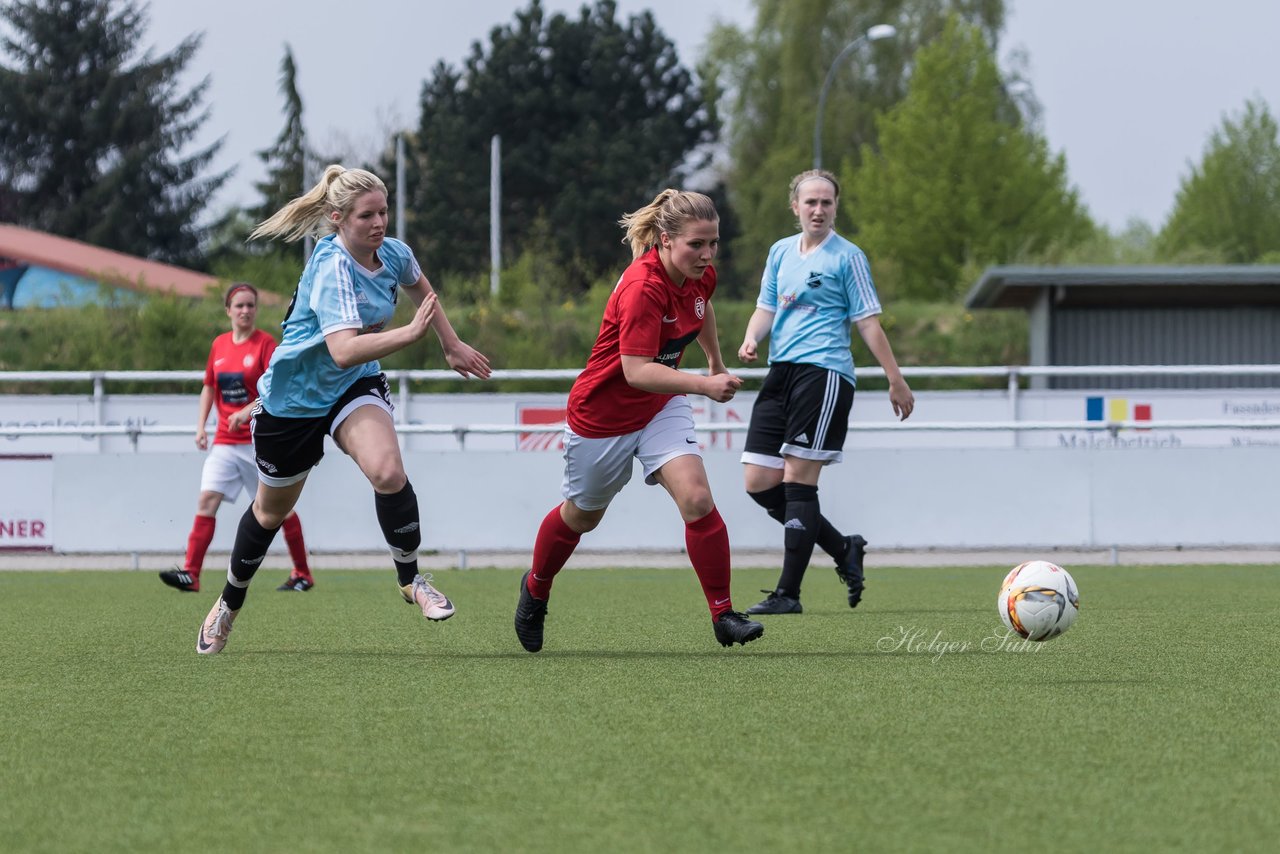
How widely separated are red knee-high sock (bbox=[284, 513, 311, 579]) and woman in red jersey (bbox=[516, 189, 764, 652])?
4395 mm

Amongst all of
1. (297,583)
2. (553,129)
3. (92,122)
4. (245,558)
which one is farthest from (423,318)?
(92,122)

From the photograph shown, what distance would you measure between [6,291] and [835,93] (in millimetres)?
25237

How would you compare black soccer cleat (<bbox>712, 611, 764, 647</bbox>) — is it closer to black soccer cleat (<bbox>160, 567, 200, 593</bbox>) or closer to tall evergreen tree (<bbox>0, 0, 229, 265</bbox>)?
black soccer cleat (<bbox>160, 567, 200, 593</bbox>)

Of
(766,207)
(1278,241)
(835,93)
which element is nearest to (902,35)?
(835,93)

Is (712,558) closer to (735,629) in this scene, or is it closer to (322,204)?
(735,629)

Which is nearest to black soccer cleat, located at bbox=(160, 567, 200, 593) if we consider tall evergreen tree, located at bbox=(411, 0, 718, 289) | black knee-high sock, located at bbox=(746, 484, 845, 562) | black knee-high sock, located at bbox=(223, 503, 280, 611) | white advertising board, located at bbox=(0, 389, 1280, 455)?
black knee-high sock, located at bbox=(223, 503, 280, 611)

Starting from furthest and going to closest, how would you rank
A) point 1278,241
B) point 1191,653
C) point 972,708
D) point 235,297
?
1. point 1278,241
2. point 235,297
3. point 1191,653
4. point 972,708

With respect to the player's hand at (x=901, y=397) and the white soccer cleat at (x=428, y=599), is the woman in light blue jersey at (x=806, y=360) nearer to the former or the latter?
the player's hand at (x=901, y=397)

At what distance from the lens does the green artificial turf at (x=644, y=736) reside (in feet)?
11.4

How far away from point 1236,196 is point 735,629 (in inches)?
2331

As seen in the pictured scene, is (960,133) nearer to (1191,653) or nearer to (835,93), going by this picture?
(835,93)

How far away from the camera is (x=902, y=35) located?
2190 inches

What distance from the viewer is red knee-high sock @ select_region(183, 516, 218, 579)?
1032 cm

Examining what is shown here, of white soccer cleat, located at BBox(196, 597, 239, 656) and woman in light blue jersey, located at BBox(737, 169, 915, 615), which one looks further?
woman in light blue jersey, located at BBox(737, 169, 915, 615)
